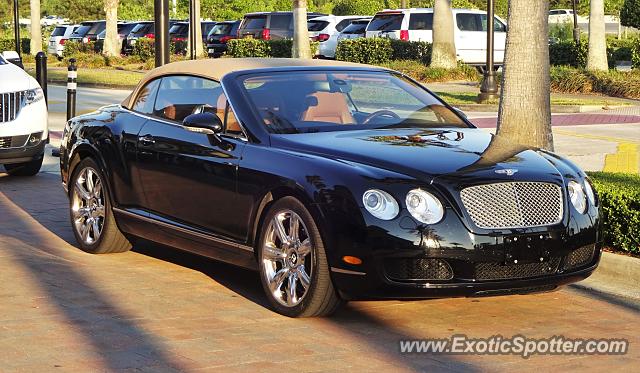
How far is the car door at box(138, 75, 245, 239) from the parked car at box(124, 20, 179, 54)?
3967 cm

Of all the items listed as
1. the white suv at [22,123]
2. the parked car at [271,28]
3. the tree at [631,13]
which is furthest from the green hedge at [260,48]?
the white suv at [22,123]

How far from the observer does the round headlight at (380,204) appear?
6.75 metres

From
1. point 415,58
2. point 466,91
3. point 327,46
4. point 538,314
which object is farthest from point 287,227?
point 327,46

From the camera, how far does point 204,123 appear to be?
26.0ft

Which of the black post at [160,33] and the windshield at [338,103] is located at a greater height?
the black post at [160,33]

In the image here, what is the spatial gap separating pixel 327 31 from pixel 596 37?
14.2 metres

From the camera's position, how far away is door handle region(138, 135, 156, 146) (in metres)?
8.59

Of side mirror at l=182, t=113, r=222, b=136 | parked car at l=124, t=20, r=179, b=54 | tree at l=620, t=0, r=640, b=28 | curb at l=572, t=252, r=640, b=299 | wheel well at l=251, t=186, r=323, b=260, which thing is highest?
tree at l=620, t=0, r=640, b=28

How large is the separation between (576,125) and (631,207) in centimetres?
1270

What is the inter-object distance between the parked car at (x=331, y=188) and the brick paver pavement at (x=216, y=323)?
243 millimetres

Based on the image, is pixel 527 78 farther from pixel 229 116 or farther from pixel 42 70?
pixel 42 70

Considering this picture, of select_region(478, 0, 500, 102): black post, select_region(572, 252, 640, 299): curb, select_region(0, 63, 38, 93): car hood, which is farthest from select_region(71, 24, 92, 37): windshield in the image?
select_region(572, 252, 640, 299): curb

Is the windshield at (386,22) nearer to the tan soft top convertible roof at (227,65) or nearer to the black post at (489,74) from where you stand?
the black post at (489,74)

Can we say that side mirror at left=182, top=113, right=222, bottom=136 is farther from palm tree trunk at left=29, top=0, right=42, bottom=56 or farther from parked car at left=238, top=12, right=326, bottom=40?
palm tree trunk at left=29, top=0, right=42, bottom=56
